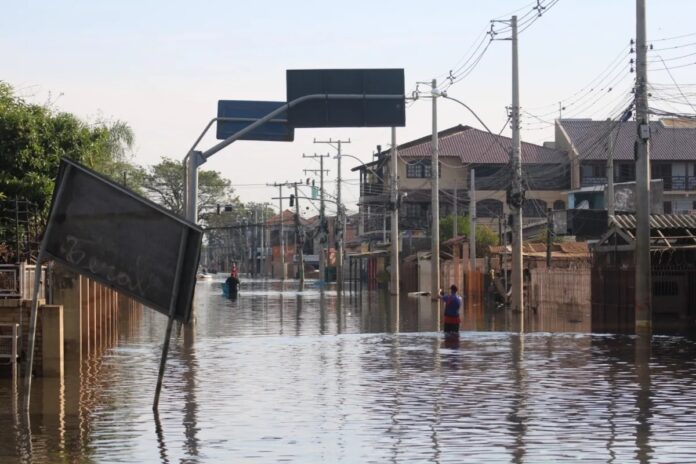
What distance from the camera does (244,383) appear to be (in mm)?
24250

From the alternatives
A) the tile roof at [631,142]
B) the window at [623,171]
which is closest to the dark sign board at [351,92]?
the tile roof at [631,142]

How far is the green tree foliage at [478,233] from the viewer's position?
8550cm

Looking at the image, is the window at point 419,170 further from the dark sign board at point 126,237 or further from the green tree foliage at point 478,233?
the dark sign board at point 126,237

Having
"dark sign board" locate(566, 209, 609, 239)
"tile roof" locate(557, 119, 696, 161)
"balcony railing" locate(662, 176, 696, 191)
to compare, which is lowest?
"dark sign board" locate(566, 209, 609, 239)

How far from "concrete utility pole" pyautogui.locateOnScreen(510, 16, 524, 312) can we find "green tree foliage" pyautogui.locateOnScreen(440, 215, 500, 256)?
2971 centimetres

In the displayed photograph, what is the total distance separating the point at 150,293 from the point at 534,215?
93.3 meters

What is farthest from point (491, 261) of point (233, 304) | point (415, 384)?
point (415, 384)

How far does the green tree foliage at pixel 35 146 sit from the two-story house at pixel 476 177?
6177cm

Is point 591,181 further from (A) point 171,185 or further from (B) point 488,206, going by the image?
(A) point 171,185

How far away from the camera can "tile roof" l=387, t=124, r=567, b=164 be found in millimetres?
109125

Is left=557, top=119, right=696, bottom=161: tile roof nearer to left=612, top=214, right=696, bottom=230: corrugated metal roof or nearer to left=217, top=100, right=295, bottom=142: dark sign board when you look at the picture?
left=612, top=214, right=696, bottom=230: corrugated metal roof

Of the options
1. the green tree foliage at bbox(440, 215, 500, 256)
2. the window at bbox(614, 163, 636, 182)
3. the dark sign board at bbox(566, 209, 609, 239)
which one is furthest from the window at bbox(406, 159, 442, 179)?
the dark sign board at bbox(566, 209, 609, 239)

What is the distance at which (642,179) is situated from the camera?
3731 cm

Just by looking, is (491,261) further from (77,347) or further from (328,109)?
(77,347)
